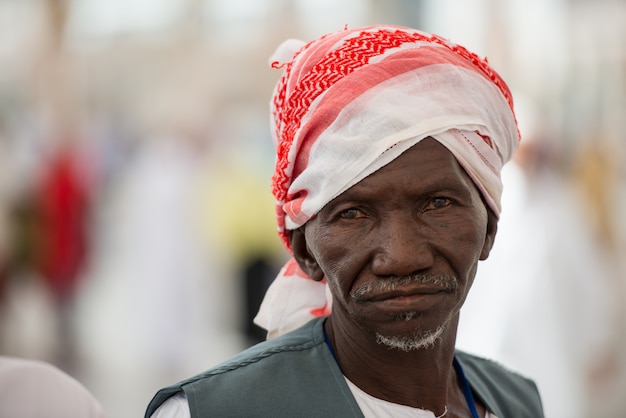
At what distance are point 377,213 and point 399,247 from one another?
117 millimetres

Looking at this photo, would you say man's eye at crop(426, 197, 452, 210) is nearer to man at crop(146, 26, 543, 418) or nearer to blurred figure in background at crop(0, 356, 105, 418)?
man at crop(146, 26, 543, 418)

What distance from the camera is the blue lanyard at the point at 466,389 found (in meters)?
3.03

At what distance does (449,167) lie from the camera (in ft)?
8.72

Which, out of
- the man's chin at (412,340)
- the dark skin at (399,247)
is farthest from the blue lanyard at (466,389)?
the man's chin at (412,340)

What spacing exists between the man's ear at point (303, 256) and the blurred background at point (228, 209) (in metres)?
4.49

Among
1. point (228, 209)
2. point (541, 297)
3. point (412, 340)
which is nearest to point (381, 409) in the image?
point (412, 340)

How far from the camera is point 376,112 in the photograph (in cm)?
262

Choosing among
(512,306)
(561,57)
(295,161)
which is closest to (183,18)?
(561,57)

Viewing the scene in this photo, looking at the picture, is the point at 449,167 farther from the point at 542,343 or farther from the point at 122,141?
the point at 122,141

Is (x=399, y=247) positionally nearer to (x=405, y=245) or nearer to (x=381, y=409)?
(x=405, y=245)

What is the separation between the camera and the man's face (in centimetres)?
259

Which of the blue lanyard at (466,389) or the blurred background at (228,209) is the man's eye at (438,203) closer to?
the blue lanyard at (466,389)

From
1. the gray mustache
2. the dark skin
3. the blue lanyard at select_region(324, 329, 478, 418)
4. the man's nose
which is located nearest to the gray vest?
the dark skin

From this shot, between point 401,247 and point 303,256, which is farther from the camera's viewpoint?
point 303,256
